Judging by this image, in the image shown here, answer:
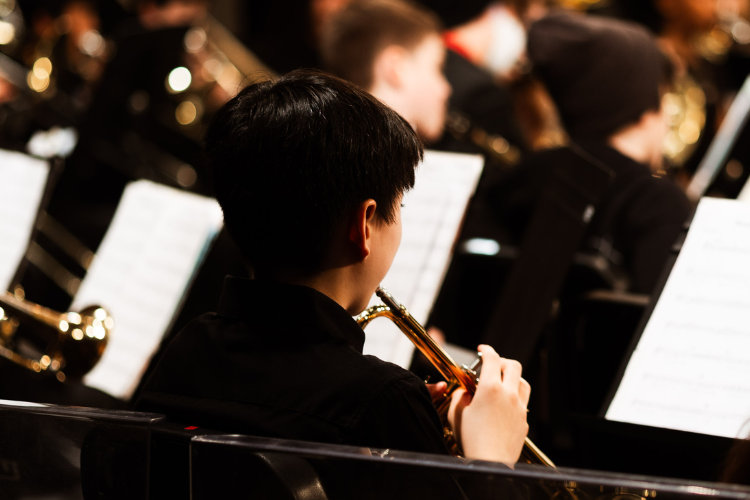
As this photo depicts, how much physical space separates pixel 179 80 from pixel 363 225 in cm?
282

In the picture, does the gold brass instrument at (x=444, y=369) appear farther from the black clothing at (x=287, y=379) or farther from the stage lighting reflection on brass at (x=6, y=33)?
the stage lighting reflection on brass at (x=6, y=33)

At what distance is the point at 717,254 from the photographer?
3.31ft

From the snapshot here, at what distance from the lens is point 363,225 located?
2.62 ft

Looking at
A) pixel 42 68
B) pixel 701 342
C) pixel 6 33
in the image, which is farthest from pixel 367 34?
pixel 6 33

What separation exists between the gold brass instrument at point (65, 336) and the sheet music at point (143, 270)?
16cm

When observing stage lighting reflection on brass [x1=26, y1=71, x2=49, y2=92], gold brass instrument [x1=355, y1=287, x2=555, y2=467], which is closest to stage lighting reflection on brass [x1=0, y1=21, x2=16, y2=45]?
stage lighting reflection on brass [x1=26, y1=71, x2=49, y2=92]

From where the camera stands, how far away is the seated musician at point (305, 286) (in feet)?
2.32

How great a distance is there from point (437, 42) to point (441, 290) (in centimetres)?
102

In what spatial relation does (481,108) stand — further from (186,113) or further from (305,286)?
(305,286)

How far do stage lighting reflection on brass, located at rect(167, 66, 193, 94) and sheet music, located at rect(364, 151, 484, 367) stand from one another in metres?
2.33

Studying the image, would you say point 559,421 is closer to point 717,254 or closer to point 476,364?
point 717,254

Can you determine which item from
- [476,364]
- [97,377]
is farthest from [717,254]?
[97,377]

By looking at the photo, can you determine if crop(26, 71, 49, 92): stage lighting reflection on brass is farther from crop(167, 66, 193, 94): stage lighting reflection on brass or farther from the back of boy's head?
the back of boy's head

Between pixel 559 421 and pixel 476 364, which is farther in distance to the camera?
pixel 559 421
